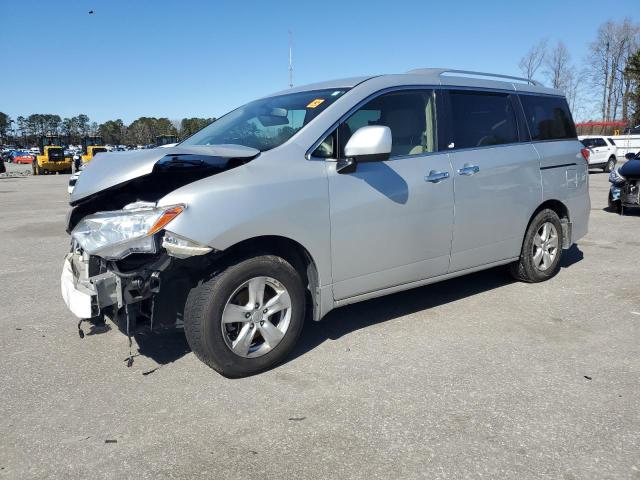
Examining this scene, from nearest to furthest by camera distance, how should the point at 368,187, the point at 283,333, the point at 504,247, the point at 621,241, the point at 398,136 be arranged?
the point at 283,333 < the point at 368,187 < the point at 398,136 < the point at 504,247 < the point at 621,241

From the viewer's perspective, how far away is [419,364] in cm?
355

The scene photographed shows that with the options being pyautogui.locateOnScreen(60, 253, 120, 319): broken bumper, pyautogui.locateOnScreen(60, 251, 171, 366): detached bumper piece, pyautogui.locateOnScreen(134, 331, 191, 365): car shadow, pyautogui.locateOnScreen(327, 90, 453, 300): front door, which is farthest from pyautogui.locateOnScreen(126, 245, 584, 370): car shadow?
pyautogui.locateOnScreen(327, 90, 453, 300): front door

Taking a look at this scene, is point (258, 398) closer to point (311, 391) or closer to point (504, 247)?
point (311, 391)

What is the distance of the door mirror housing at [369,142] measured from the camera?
11.3 feet

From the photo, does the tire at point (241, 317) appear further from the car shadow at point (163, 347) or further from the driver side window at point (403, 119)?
the driver side window at point (403, 119)

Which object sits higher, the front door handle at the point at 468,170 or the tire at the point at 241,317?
the front door handle at the point at 468,170

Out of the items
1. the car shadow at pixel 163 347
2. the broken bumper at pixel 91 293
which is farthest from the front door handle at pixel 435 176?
the broken bumper at pixel 91 293

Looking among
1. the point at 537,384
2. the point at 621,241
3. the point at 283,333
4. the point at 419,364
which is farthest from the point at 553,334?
the point at 621,241

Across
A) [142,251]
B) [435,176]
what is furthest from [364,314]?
[142,251]

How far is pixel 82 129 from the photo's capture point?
496 ft

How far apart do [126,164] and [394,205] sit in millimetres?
1862

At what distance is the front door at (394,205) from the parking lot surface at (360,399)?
534 mm

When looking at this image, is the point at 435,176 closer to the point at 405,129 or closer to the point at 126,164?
the point at 405,129

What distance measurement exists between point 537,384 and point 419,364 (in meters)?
0.74
